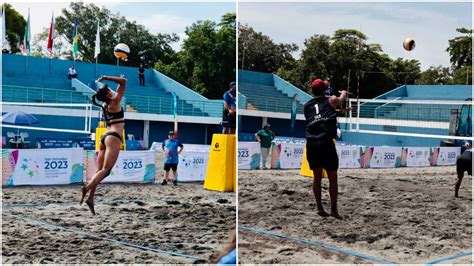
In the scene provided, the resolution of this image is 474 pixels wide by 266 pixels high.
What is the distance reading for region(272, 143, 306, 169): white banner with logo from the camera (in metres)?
9.00

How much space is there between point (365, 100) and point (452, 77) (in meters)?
0.83

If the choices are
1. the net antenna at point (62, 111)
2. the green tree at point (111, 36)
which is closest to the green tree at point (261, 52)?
the green tree at point (111, 36)

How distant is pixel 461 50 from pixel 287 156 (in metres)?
5.37

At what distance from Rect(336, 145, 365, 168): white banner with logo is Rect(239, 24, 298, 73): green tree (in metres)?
5.99

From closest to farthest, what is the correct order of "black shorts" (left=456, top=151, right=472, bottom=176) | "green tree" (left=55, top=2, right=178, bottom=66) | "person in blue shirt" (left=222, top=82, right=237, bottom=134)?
"black shorts" (left=456, top=151, right=472, bottom=176) < "person in blue shirt" (left=222, top=82, right=237, bottom=134) < "green tree" (left=55, top=2, right=178, bottom=66)

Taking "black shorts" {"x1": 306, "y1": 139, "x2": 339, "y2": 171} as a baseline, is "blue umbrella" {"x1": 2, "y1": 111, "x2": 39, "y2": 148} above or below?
above

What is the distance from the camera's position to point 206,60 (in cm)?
495

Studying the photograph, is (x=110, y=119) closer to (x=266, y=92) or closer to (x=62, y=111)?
(x=266, y=92)

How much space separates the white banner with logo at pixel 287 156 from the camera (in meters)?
9.00

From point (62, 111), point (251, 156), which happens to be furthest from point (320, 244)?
point (251, 156)

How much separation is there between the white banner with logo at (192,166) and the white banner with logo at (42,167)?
60.9 inches

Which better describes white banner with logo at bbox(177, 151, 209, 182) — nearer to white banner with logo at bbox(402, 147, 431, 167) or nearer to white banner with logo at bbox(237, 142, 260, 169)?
white banner with logo at bbox(237, 142, 260, 169)

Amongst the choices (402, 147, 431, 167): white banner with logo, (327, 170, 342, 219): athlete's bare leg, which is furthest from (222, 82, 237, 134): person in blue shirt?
(402, 147, 431, 167): white banner with logo

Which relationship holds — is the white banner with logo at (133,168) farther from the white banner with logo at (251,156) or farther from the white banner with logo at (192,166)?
the white banner with logo at (251,156)
